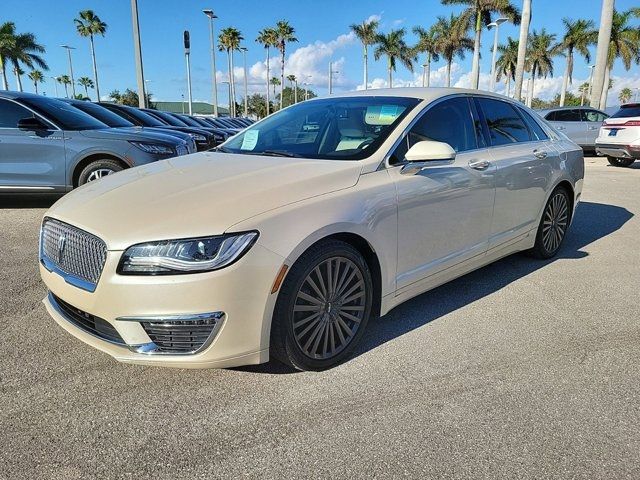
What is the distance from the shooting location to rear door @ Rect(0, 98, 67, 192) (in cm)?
670

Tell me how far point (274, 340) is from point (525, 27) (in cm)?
2718

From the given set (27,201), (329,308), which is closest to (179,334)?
(329,308)

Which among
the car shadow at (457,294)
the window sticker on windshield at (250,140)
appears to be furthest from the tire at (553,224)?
the window sticker on windshield at (250,140)

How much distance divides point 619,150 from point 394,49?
47797mm

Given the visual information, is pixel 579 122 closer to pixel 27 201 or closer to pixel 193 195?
pixel 27 201

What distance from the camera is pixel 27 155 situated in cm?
671

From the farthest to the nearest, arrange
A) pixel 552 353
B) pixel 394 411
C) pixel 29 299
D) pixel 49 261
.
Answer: pixel 29 299 < pixel 552 353 < pixel 49 261 < pixel 394 411

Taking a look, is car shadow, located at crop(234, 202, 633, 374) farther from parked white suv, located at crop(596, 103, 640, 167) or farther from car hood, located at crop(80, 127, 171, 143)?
parked white suv, located at crop(596, 103, 640, 167)

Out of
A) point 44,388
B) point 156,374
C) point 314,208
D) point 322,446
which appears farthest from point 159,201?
point 322,446

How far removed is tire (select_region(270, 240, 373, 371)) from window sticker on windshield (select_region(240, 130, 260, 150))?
1421 mm

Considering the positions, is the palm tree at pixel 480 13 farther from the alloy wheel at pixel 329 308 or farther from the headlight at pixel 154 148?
the alloy wheel at pixel 329 308

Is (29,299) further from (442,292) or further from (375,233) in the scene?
(442,292)

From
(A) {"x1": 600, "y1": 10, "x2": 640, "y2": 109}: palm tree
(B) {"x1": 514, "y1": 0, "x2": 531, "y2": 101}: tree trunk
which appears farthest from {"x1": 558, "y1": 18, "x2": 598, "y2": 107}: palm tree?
(B) {"x1": 514, "y1": 0, "x2": 531, "y2": 101}: tree trunk

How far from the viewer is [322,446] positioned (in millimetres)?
2191
